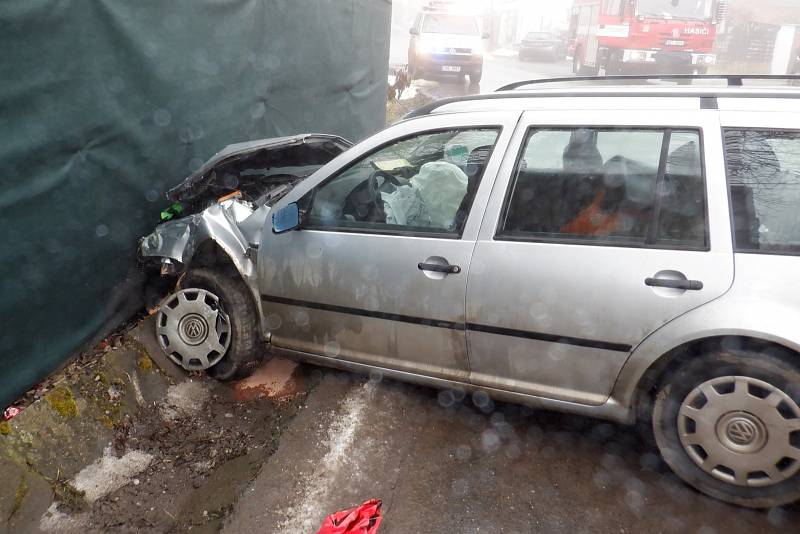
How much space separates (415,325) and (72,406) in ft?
6.00

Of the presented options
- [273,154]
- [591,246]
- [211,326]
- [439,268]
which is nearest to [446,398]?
[439,268]

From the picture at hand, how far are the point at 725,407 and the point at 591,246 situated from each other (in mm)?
839

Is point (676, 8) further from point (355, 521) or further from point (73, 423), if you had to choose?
point (73, 423)

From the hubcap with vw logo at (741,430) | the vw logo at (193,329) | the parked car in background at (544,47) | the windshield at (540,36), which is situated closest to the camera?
the hubcap with vw logo at (741,430)

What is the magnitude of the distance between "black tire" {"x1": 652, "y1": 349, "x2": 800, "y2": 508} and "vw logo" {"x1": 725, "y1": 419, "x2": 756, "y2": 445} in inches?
0.9

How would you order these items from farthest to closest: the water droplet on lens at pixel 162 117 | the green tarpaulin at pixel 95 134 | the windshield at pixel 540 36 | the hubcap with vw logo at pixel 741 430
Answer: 1. the windshield at pixel 540 36
2. the water droplet on lens at pixel 162 117
3. the green tarpaulin at pixel 95 134
4. the hubcap with vw logo at pixel 741 430

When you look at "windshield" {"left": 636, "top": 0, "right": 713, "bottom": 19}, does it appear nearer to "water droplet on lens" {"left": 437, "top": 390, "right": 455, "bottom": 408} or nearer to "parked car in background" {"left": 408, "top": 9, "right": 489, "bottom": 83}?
"parked car in background" {"left": 408, "top": 9, "right": 489, "bottom": 83}

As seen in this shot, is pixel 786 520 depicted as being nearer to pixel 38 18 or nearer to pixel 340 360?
pixel 340 360

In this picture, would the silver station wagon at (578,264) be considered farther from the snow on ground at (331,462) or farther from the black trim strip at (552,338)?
the snow on ground at (331,462)

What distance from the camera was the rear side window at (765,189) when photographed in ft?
7.63

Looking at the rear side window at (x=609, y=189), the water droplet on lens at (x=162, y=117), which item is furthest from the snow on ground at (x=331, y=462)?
the water droplet on lens at (x=162, y=117)

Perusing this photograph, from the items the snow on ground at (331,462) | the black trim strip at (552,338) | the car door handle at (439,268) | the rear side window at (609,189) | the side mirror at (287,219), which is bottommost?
the snow on ground at (331,462)

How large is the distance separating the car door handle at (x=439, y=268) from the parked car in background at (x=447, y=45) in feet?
45.0

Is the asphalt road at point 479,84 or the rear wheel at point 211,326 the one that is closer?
the rear wheel at point 211,326
